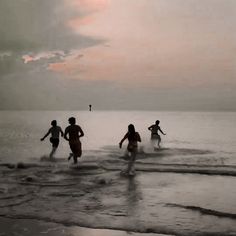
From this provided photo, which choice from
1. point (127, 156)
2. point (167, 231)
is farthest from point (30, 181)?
point (127, 156)

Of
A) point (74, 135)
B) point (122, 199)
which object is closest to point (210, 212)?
point (122, 199)

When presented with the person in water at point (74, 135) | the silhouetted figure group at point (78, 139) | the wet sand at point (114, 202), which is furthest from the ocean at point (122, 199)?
the person in water at point (74, 135)

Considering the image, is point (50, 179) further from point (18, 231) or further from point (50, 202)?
point (18, 231)

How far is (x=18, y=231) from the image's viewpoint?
8.36 metres

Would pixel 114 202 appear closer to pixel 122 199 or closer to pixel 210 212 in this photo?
pixel 122 199

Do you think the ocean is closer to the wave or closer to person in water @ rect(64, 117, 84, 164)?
the wave

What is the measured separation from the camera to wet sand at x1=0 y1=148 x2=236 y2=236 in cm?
878

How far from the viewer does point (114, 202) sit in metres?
11.1

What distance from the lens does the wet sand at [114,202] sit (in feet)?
28.8

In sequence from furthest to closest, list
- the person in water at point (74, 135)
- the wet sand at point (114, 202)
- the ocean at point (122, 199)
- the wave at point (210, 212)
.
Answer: the person in water at point (74, 135) → the wave at point (210, 212) → the ocean at point (122, 199) → the wet sand at point (114, 202)

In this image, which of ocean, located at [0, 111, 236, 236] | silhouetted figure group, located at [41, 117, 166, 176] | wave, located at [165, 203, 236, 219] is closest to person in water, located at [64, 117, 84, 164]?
silhouetted figure group, located at [41, 117, 166, 176]

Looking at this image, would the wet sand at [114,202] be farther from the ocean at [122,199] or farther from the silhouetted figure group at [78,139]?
the silhouetted figure group at [78,139]

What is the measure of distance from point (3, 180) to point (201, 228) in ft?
28.2

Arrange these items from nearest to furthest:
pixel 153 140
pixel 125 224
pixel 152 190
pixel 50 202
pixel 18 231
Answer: pixel 18 231 → pixel 125 224 → pixel 50 202 → pixel 152 190 → pixel 153 140
